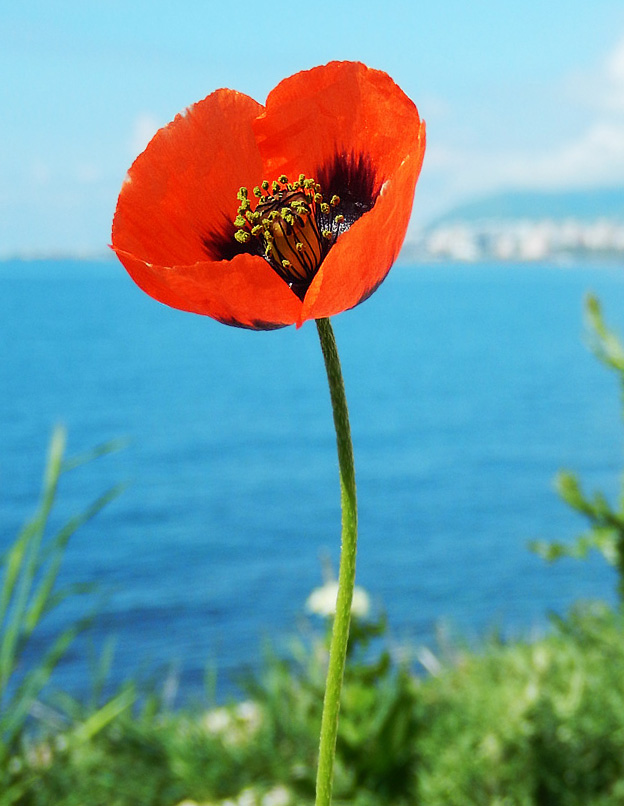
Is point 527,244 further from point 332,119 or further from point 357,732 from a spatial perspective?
point 332,119

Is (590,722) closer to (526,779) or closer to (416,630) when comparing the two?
(526,779)

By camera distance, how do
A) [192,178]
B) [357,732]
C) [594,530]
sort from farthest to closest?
[594,530] < [357,732] < [192,178]

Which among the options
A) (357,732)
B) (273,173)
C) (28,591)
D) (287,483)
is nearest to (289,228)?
(273,173)

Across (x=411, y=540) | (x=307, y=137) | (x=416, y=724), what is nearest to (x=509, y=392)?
(x=411, y=540)

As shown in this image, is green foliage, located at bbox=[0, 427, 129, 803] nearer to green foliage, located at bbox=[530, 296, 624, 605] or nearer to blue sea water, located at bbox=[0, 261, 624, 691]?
blue sea water, located at bbox=[0, 261, 624, 691]

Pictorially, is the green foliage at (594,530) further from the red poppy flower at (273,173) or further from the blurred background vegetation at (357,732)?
the red poppy flower at (273,173)

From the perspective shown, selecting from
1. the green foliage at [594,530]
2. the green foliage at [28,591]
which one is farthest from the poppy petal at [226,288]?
the green foliage at [594,530]
